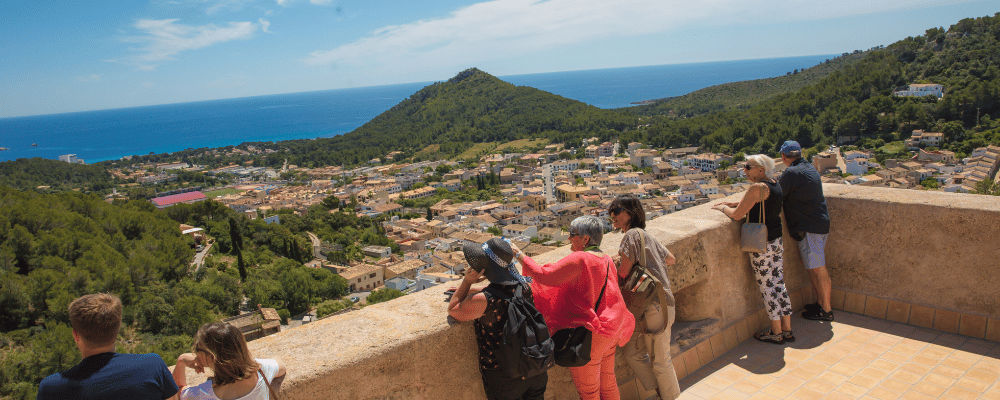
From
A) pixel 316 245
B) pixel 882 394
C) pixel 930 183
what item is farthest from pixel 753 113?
pixel 882 394

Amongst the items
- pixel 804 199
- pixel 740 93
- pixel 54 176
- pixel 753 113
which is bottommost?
pixel 54 176

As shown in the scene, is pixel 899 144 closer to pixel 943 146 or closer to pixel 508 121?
pixel 943 146

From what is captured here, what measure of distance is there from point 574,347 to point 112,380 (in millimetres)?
1249

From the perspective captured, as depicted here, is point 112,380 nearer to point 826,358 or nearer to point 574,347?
point 574,347

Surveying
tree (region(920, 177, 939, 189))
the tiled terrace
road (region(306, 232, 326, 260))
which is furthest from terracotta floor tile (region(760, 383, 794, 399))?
tree (region(920, 177, 939, 189))

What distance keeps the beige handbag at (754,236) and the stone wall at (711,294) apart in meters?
0.07

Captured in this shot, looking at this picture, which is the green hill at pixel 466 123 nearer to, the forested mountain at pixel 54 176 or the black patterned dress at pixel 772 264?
the forested mountain at pixel 54 176

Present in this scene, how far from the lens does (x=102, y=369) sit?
4.00 feet

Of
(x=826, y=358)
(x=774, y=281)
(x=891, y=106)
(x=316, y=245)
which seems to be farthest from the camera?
(x=891, y=106)

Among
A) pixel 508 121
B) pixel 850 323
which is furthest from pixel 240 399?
pixel 508 121

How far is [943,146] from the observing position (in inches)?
1469

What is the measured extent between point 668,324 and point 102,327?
175 centimetres

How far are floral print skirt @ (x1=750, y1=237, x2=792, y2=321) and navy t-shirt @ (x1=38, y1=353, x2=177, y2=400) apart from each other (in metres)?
2.49

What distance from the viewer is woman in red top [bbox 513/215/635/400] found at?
178 centimetres
